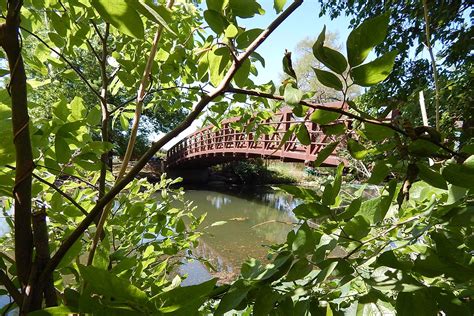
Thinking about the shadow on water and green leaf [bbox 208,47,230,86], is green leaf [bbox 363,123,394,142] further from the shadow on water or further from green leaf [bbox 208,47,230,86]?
the shadow on water

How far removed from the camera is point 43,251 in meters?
0.31

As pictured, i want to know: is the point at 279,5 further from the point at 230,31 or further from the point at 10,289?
the point at 10,289

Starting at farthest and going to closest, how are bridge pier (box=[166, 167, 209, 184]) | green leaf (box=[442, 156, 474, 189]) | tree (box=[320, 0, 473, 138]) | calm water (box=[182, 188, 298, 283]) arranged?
bridge pier (box=[166, 167, 209, 184])
calm water (box=[182, 188, 298, 283])
tree (box=[320, 0, 473, 138])
green leaf (box=[442, 156, 474, 189])

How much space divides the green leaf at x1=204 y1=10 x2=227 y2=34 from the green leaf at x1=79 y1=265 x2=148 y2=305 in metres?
0.26

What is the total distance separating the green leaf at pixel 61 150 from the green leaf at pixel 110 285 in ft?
0.81

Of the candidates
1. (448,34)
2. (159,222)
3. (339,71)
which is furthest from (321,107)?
(448,34)

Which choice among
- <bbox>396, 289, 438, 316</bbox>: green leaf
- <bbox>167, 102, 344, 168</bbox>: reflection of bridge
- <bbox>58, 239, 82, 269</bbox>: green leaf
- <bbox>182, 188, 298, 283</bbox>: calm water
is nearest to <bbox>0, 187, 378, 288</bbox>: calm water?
<bbox>182, 188, 298, 283</bbox>: calm water

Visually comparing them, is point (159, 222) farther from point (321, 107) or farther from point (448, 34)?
point (448, 34)

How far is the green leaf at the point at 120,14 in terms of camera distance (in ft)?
0.66

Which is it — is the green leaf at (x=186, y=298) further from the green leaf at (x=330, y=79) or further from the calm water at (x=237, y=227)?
the calm water at (x=237, y=227)

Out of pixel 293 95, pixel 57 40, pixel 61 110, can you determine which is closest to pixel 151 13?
pixel 293 95

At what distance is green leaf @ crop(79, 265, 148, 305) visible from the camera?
0.66ft

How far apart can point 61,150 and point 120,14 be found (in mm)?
267

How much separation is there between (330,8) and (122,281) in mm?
5299
